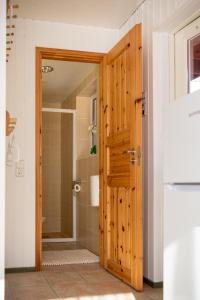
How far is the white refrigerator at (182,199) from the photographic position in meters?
1.49

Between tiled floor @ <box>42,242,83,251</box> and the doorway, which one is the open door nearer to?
the doorway

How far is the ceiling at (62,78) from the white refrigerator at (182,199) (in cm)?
378

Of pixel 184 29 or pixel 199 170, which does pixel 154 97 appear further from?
pixel 199 170

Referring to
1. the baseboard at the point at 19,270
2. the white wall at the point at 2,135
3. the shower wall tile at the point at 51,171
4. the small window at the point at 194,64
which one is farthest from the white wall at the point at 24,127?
the shower wall tile at the point at 51,171

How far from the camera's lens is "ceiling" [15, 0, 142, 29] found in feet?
11.9

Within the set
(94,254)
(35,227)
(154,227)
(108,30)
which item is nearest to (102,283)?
(154,227)

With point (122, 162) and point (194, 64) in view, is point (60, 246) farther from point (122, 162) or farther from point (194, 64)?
point (194, 64)

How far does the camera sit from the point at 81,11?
150 inches

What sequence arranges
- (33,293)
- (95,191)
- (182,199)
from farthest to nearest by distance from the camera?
(95,191) → (33,293) → (182,199)

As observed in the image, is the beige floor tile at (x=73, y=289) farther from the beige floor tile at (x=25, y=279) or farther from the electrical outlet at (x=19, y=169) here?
the electrical outlet at (x=19, y=169)

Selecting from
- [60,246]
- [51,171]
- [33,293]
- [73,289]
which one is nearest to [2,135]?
[33,293]

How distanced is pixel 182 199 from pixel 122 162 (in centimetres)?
203

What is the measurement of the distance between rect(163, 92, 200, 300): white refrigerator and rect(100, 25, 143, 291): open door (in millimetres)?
1514

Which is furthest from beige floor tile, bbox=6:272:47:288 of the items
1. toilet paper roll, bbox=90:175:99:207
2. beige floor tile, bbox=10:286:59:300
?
toilet paper roll, bbox=90:175:99:207
